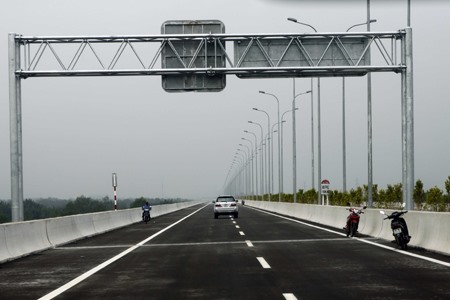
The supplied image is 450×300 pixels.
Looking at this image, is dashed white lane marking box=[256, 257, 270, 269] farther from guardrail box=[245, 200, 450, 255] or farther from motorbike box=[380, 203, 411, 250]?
guardrail box=[245, 200, 450, 255]

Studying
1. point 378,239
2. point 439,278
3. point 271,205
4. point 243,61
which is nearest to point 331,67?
point 243,61

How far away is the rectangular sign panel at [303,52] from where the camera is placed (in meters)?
24.2

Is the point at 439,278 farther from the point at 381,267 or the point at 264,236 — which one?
the point at 264,236

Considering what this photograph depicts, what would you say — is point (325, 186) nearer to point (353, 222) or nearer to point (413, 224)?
point (353, 222)

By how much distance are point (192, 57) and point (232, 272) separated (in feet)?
40.9

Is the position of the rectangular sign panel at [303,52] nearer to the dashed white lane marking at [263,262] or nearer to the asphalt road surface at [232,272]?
the asphalt road surface at [232,272]

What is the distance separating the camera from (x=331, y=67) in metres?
24.0

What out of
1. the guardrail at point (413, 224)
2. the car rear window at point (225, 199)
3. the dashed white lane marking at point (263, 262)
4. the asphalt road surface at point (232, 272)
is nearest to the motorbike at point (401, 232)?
the asphalt road surface at point (232, 272)

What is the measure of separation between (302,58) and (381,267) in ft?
39.1

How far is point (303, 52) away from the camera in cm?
2427

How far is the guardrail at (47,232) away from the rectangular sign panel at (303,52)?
26.5 feet

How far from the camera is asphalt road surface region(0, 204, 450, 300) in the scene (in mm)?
10578

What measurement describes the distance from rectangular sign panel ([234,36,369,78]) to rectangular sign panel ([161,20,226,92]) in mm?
806

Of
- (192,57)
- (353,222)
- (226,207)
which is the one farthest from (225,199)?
(353,222)
